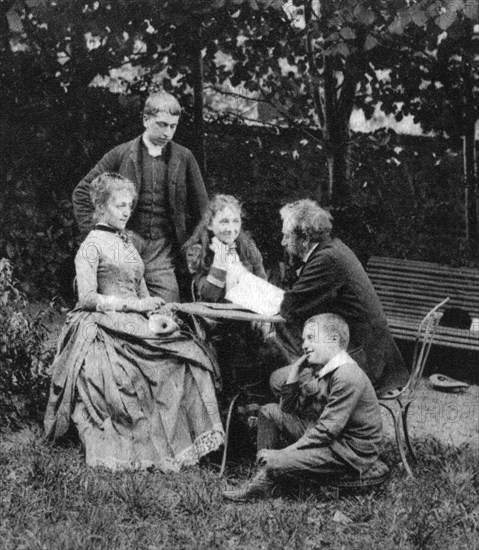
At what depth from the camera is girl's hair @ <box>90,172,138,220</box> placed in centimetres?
532

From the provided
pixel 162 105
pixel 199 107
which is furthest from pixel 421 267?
pixel 162 105

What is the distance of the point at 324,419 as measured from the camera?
176 inches

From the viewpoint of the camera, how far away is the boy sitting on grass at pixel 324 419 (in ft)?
14.6

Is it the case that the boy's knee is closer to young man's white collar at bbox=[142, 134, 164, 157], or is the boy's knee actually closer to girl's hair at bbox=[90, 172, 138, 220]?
girl's hair at bbox=[90, 172, 138, 220]

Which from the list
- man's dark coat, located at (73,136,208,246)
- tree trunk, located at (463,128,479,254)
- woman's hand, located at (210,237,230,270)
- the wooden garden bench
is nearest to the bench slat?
the wooden garden bench

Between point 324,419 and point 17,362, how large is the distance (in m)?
2.26

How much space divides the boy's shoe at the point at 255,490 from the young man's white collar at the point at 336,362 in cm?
61

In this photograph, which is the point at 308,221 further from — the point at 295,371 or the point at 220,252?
the point at 295,371

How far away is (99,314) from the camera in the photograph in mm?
5246

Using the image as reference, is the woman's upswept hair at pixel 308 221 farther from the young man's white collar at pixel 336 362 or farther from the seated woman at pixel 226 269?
the young man's white collar at pixel 336 362

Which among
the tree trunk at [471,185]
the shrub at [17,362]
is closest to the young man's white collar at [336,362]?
the shrub at [17,362]

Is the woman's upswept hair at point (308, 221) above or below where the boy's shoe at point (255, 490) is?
above

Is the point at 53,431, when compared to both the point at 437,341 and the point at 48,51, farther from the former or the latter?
the point at 48,51

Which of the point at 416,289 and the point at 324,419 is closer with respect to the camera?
the point at 324,419
